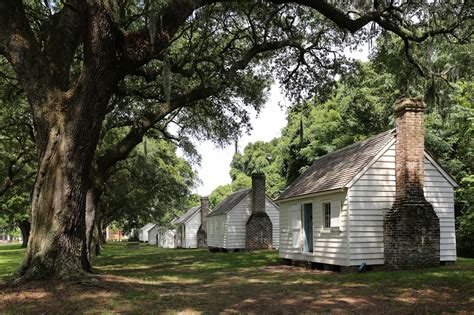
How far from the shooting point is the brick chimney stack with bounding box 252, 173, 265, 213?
105 feet

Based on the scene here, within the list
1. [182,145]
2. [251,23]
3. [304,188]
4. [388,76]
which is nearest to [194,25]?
[251,23]

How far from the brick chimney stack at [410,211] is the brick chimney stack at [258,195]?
17329 mm

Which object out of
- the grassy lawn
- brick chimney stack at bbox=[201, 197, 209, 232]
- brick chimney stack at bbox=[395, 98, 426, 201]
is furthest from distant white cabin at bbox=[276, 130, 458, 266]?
brick chimney stack at bbox=[201, 197, 209, 232]

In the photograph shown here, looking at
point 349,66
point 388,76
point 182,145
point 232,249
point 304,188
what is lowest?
point 232,249

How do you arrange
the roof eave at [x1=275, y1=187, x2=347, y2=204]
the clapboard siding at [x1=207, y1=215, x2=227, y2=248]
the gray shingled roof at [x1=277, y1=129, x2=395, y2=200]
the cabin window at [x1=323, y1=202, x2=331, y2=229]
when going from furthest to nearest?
1. the clapboard siding at [x1=207, y1=215, x2=227, y2=248]
2. the cabin window at [x1=323, y1=202, x2=331, y2=229]
3. the gray shingled roof at [x1=277, y1=129, x2=395, y2=200]
4. the roof eave at [x1=275, y1=187, x2=347, y2=204]

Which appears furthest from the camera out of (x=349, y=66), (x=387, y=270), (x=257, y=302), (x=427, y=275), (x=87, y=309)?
(x=349, y=66)

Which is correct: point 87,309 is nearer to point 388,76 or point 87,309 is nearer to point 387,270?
point 387,270

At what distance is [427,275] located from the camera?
12555 millimetres

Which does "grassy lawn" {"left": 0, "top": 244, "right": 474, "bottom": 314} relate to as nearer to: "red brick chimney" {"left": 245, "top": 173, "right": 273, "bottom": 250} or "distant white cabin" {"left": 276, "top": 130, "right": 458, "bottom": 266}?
"distant white cabin" {"left": 276, "top": 130, "right": 458, "bottom": 266}

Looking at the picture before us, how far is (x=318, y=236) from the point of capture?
1680 centimetres

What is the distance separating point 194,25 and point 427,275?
10.8 metres

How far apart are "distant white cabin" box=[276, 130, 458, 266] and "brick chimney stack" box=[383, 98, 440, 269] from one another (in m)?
0.34

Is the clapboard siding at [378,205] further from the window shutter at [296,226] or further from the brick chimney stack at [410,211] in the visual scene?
the window shutter at [296,226]

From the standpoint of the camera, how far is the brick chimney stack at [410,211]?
14562 millimetres
